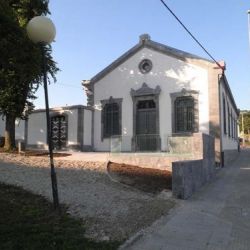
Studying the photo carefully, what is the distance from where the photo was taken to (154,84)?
25469 millimetres

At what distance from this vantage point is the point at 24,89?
22.3 m

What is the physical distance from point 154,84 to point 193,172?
1214 centimetres

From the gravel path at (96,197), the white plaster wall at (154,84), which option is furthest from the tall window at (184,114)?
the gravel path at (96,197)

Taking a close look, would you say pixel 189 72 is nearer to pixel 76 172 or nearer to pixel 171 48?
pixel 171 48

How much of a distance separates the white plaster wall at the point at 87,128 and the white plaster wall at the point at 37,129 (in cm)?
363

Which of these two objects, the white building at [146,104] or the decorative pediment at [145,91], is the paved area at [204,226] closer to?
the white building at [146,104]

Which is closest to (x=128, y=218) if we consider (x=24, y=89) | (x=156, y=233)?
(x=156, y=233)

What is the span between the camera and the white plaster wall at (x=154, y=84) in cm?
2396

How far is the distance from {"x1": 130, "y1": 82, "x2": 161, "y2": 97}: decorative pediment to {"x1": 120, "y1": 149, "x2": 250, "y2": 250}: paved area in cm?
1206

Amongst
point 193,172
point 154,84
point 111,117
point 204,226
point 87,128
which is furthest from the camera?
point 87,128

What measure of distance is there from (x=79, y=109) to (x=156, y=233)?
19546 mm

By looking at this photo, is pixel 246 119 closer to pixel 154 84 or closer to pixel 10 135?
pixel 154 84

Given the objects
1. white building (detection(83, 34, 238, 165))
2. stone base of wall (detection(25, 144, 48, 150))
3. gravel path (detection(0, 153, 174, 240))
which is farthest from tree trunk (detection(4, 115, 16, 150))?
gravel path (detection(0, 153, 174, 240))

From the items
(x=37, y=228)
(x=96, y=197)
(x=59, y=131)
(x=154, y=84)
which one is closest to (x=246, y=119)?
(x=154, y=84)
